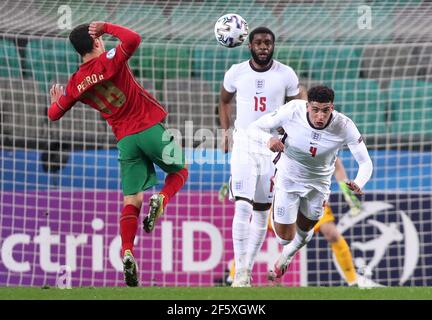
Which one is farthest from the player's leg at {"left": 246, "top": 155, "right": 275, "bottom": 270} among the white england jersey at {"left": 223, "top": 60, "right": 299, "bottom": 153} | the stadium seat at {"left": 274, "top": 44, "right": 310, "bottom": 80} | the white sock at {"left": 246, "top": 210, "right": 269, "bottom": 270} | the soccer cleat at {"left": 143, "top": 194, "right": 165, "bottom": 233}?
the stadium seat at {"left": 274, "top": 44, "right": 310, "bottom": 80}

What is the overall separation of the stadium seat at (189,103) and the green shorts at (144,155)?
4.51m

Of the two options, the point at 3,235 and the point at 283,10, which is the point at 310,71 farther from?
the point at 3,235

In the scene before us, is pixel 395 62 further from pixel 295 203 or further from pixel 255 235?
pixel 295 203

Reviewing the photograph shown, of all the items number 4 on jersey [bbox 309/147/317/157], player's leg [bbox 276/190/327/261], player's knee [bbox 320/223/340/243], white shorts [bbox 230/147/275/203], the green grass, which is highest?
number 4 on jersey [bbox 309/147/317/157]

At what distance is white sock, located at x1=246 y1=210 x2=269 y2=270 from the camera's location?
1236cm

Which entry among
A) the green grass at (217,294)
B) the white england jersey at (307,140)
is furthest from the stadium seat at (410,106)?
the green grass at (217,294)

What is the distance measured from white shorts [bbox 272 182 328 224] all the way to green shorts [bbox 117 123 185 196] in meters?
A: 1.17

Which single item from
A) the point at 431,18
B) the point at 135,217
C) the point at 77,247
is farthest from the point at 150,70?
the point at 135,217

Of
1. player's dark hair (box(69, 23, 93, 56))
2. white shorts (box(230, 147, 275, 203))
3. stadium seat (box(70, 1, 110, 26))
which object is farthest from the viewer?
stadium seat (box(70, 1, 110, 26))

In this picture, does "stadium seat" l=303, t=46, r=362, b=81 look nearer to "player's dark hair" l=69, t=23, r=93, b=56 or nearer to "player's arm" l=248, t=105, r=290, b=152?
"player's arm" l=248, t=105, r=290, b=152

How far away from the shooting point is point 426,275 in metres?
15.4

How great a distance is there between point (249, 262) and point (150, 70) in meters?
4.14

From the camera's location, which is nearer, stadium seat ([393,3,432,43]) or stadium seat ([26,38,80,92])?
stadium seat ([393,3,432,43])

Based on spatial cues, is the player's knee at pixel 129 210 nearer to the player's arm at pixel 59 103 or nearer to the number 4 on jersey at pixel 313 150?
the player's arm at pixel 59 103
